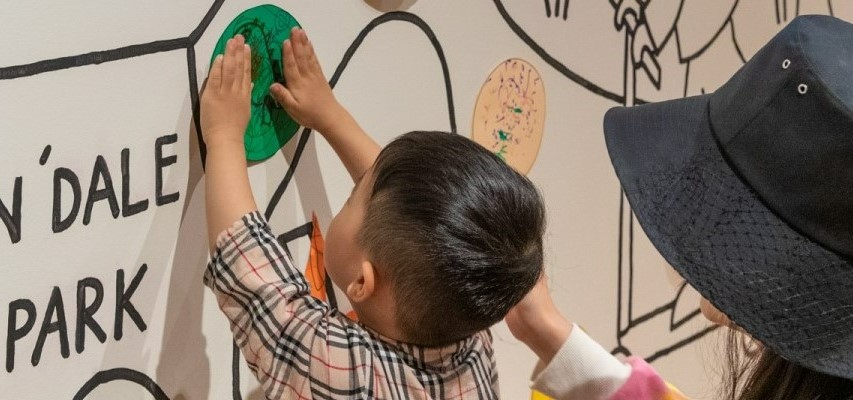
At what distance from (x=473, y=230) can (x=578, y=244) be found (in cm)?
55

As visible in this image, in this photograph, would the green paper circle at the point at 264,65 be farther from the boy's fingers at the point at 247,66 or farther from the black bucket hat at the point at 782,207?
the black bucket hat at the point at 782,207

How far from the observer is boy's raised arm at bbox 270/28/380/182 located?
0.78 metres

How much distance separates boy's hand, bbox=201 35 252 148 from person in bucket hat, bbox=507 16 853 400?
29 cm

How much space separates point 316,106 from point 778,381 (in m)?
0.42

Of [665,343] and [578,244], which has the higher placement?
[578,244]

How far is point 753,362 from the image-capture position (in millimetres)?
699

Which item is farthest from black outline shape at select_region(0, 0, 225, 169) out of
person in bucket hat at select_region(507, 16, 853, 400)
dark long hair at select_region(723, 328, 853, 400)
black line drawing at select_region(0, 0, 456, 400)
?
dark long hair at select_region(723, 328, 853, 400)

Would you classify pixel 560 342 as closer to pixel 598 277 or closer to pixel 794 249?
pixel 598 277

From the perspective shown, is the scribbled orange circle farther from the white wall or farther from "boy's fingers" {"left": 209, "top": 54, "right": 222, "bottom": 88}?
"boy's fingers" {"left": 209, "top": 54, "right": 222, "bottom": 88}

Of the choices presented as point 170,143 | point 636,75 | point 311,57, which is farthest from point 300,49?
point 636,75

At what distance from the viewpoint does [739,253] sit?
578 millimetres

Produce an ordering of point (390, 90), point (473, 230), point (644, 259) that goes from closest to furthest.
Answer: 1. point (473, 230)
2. point (390, 90)
3. point (644, 259)

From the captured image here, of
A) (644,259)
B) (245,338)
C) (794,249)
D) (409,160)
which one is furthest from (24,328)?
(644,259)

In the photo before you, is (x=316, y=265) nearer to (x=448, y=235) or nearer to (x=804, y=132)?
(x=448, y=235)
